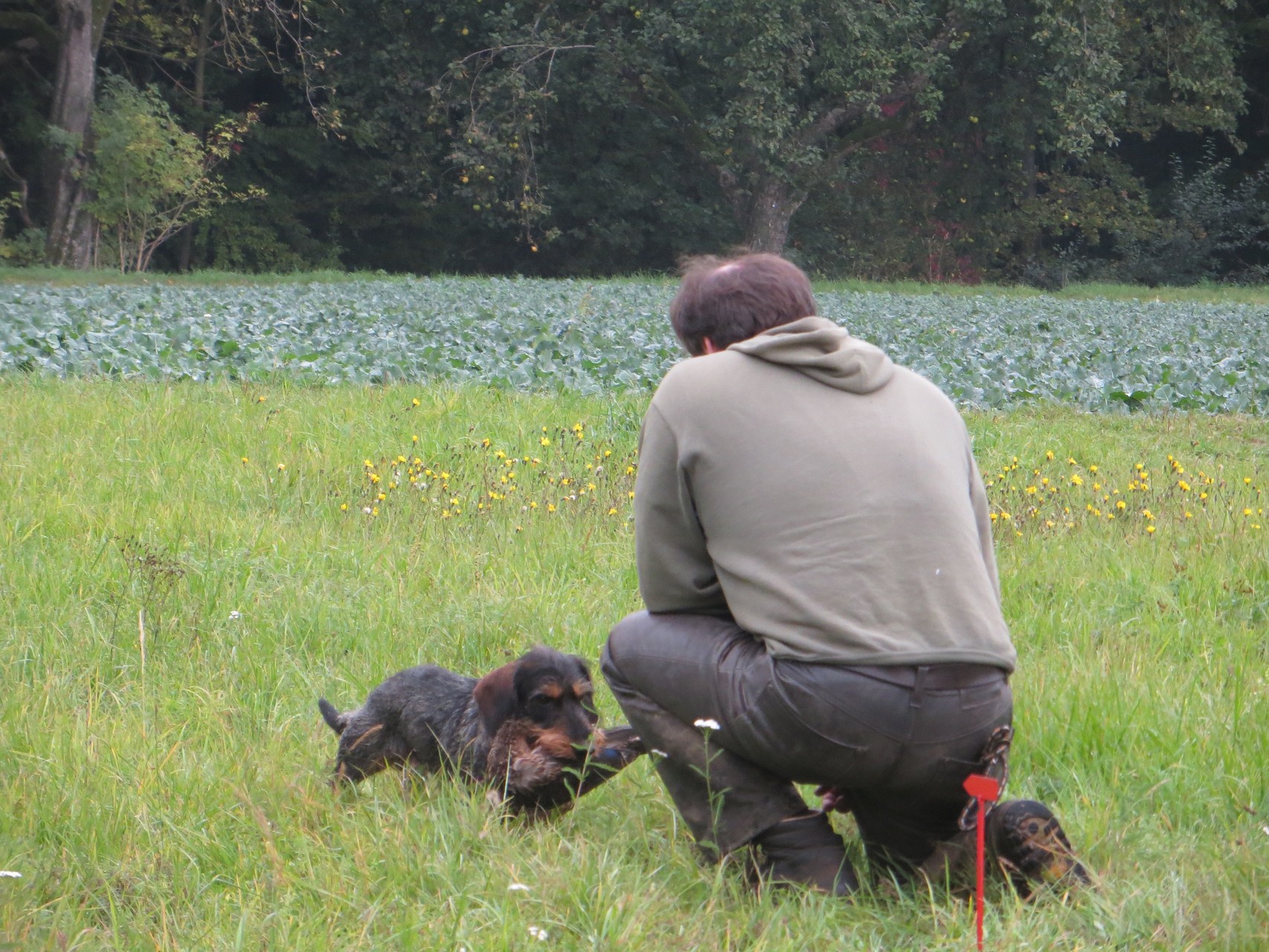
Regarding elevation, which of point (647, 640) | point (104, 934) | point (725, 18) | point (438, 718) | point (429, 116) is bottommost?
point (104, 934)

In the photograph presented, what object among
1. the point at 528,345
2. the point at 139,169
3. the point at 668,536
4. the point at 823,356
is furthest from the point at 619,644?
the point at 139,169

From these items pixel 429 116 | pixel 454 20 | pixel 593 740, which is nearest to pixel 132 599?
pixel 593 740

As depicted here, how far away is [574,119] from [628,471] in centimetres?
3565

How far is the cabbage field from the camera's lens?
11.8 meters

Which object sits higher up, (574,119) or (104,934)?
(574,119)

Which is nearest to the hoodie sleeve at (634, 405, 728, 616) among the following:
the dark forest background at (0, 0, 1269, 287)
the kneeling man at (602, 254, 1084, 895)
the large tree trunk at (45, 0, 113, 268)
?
the kneeling man at (602, 254, 1084, 895)

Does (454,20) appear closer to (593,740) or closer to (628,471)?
(628,471)

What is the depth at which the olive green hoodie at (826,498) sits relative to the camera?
2979mm

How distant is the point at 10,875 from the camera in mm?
3111

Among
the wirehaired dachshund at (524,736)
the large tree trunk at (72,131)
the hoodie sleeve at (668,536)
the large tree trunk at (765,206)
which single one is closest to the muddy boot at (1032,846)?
the hoodie sleeve at (668,536)

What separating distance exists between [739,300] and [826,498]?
2.08ft

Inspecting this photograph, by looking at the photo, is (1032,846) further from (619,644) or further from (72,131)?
(72,131)

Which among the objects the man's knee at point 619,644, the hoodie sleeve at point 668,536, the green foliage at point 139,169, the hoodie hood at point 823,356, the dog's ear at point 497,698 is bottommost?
the dog's ear at point 497,698

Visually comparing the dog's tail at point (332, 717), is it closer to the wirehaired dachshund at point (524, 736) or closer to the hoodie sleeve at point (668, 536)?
the wirehaired dachshund at point (524, 736)
